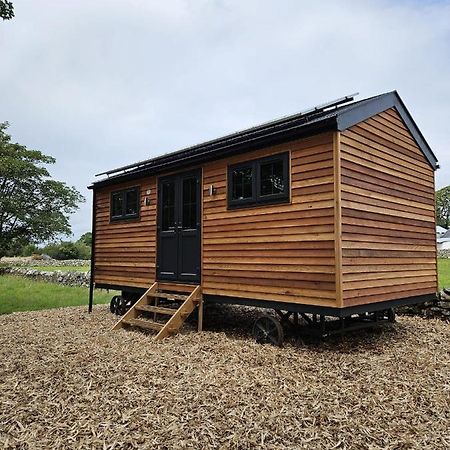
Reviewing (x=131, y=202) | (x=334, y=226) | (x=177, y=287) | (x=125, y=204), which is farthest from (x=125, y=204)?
(x=334, y=226)

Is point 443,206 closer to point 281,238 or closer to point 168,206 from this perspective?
point 168,206

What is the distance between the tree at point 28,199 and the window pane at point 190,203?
1581cm

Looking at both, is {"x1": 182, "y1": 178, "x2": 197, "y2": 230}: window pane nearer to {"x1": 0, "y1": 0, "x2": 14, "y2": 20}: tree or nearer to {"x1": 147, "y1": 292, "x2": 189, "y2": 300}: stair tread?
{"x1": 147, "y1": 292, "x2": 189, "y2": 300}: stair tread

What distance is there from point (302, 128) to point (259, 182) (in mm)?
1168

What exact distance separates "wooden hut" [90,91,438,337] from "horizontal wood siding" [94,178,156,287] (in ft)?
0.15

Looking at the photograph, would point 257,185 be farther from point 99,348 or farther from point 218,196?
point 99,348

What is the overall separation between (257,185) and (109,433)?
4213mm

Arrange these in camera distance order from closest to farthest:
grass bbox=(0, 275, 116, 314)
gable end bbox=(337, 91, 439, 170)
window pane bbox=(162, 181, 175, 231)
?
1. gable end bbox=(337, 91, 439, 170)
2. window pane bbox=(162, 181, 175, 231)
3. grass bbox=(0, 275, 116, 314)

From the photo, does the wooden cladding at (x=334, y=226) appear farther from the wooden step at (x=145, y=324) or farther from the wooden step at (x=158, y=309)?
the wooden step at (x=145, y=324)

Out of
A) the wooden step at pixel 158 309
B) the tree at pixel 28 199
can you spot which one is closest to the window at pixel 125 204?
the wooden step at pixel 158 309

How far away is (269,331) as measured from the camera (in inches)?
233

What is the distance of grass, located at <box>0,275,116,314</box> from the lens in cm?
1091

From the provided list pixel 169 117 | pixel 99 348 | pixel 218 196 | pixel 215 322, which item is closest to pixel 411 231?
pixel 218 196

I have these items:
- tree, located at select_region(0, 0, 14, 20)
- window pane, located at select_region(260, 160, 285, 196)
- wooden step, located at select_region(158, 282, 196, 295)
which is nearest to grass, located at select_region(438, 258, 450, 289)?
window pane, located at select_region(260, 160, 285, 196)
